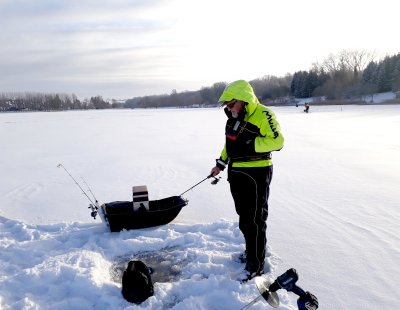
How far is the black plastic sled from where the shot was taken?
431 cm

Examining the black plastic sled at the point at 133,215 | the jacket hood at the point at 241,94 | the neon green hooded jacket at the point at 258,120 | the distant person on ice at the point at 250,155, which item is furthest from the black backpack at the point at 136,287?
the jacket hood at the point at 241,94

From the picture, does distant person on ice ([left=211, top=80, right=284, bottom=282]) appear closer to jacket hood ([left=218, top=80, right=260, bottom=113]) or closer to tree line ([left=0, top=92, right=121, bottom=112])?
jacket hood ([left=218, top=80, right=260, bottom=113])

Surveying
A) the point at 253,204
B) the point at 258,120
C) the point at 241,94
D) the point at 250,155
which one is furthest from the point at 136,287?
the point at 241,94

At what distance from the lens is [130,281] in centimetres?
289

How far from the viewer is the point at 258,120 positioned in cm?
296

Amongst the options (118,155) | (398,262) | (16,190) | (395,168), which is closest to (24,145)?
(118,155)

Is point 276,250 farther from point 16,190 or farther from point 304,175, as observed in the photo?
point 16,190

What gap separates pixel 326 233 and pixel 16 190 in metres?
5.91

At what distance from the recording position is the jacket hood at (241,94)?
292cm

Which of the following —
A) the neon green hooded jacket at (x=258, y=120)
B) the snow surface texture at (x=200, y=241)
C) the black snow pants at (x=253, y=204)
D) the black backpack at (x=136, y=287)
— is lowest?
the snow surface texture at (x=200, y=241)

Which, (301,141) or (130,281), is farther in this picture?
(301,141)

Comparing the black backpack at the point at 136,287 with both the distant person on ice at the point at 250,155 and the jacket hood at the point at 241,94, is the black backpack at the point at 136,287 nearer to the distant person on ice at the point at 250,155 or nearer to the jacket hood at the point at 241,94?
the distant person on ice at the point at 250,155

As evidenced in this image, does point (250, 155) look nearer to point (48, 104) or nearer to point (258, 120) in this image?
point (258, 120)

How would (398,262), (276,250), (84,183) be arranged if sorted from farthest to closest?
(84,183), (276,250), (398,262)
